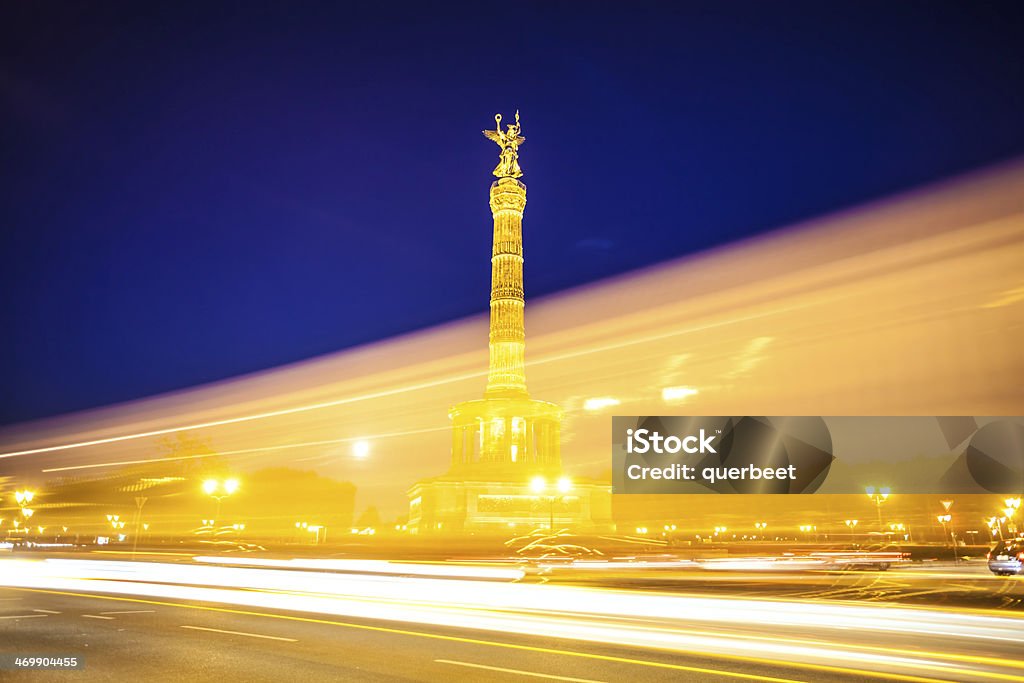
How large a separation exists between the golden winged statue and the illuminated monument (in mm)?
76

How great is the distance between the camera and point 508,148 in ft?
189

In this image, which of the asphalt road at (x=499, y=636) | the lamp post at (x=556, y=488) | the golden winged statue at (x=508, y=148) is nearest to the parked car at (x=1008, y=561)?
the asphalt road at (x=499, y=636)

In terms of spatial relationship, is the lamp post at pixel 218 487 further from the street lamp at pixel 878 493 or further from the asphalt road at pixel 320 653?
the street lamp at pixel 878 493

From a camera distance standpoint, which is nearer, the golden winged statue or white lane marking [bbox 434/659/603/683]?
white lane marking [bbox 434/659/603/683]

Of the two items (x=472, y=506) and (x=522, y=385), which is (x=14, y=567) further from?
(x=522, y=385)

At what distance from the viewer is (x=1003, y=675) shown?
6.64 meters

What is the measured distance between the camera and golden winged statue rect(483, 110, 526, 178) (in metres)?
56.5

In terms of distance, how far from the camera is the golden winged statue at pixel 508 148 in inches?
2226

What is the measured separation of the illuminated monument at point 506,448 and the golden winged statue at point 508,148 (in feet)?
0.25

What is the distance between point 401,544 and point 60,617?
46.3ft

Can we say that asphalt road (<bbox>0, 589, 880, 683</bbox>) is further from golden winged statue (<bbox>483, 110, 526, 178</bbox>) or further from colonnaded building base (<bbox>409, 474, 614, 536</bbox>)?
golden winged statue (<bbox>483, 110, 526, 178</bbox>)

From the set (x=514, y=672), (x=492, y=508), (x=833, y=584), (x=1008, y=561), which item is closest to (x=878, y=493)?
(x=492, y=508)

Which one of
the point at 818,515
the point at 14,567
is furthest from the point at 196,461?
the point at 818,515

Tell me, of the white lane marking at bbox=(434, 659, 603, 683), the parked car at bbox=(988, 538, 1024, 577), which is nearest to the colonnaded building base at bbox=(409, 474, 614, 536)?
the parked car at bbox=(988, 538, 1024, 577)
